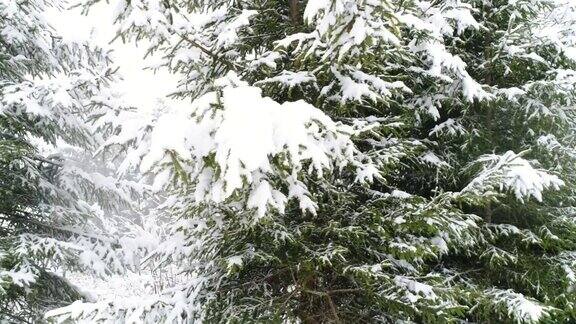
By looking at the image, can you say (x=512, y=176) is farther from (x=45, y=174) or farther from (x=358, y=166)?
(x=45, y=174)

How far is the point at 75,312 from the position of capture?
3695mm

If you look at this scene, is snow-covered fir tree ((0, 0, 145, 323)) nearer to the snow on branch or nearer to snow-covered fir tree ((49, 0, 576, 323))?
snow-covered fir tree ((49, 0, 576, 323))

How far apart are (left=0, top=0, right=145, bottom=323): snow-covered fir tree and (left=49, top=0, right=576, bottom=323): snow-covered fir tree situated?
212 centimetres

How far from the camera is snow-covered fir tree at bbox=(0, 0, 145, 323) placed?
20.3 feet

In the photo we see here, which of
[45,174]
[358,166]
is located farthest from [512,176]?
[45,174]

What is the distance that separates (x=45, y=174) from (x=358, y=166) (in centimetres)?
552

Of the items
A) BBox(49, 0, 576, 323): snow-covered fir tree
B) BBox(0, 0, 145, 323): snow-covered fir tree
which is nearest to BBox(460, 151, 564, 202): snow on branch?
BBox(49, 0, 576, 323): snow-covered fir tree

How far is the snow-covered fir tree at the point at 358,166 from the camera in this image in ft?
11.1

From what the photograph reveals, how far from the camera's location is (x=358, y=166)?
14.0 feet

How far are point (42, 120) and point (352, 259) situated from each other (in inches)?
197

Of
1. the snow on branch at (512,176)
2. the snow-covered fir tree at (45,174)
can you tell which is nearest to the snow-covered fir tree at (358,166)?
the snow on branch at (512,176)

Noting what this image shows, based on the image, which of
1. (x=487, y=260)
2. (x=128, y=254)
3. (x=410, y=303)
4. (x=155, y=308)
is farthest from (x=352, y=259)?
(x=128, y=254)

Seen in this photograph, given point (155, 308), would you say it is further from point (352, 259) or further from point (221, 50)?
point (221, 50)

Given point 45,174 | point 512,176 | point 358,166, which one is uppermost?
point 358,166
